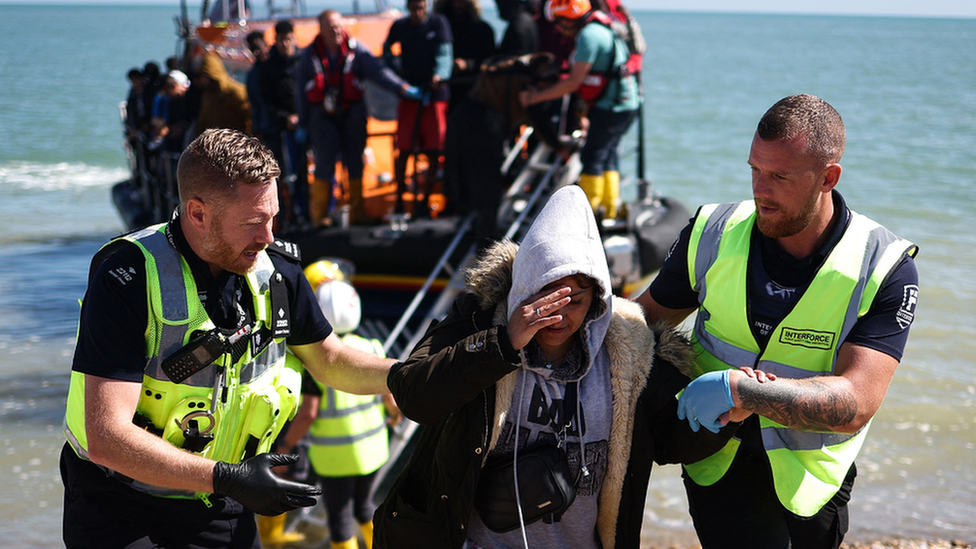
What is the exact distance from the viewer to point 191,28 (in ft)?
36.7

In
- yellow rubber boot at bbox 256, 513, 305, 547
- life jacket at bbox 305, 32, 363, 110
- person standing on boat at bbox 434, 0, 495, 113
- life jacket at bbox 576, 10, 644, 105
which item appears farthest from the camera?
person standing on boat at bbox 434, 0, 495, 113

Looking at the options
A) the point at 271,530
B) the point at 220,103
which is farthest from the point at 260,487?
the point at 220,103

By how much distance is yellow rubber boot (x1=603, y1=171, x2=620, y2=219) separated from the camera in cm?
714

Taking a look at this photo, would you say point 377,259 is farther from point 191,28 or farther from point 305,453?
point 191,28

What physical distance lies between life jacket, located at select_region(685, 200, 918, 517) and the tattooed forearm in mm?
196

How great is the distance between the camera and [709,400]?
7.57ft

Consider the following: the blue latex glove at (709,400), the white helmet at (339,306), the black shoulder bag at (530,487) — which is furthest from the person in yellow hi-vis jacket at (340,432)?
the blue latex glove at (709,400)

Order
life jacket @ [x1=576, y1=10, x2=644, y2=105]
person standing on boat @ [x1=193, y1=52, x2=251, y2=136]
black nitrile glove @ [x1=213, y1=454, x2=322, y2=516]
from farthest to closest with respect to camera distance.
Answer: person standing on boat @ [x1=193, y1=52, x2=251, y2=136] < life jacket @ [x1=576, y1=10, x2=644, y2=105] < black nitrile glove @ [x1=213, y1=454, x2=322, y2=516]

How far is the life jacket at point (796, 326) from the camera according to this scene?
8.14 ft

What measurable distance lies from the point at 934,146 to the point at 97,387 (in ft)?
79.3

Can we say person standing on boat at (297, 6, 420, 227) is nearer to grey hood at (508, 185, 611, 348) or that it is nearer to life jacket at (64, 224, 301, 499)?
life jacket at (64, 224, 301, 499)

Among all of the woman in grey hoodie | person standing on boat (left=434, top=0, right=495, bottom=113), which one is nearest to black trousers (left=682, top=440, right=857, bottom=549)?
the woman in grey hoodie

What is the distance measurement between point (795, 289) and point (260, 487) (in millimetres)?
1550

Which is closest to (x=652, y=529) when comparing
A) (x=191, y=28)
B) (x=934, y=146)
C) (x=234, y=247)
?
(x=234, y=247)
